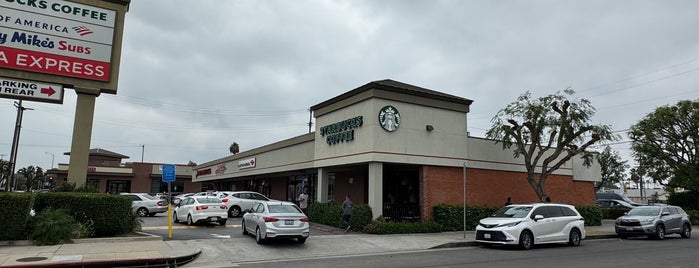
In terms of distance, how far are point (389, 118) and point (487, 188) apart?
6.90m

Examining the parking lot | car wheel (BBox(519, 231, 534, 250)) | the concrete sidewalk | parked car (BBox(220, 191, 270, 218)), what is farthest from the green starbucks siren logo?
parked car (BBox(220, 191, 270, 218))

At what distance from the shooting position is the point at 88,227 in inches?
563

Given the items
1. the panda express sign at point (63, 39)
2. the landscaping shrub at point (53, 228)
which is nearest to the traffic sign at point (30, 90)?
the panda express sign at point (63, 39)

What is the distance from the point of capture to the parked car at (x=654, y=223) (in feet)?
65.6

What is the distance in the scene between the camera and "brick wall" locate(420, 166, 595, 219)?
20.9m

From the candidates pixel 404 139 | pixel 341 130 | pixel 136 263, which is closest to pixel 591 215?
pixel 404 139

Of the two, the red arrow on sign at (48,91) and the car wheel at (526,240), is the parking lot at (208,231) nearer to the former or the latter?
the red arrow on sign at (48,91)

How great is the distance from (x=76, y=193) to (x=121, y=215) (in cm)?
154

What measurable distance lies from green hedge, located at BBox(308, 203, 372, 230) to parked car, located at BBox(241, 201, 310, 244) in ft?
12.9

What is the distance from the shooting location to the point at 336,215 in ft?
67.7

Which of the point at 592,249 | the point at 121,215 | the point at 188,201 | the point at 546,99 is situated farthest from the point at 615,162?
the point at 121,215

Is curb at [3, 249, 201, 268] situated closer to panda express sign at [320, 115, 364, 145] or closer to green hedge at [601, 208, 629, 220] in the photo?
panda express sign at [320, 115, 364, 145]

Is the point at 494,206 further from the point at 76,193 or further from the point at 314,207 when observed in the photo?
the point at 76,193

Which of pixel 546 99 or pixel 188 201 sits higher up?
pixel 546 99
